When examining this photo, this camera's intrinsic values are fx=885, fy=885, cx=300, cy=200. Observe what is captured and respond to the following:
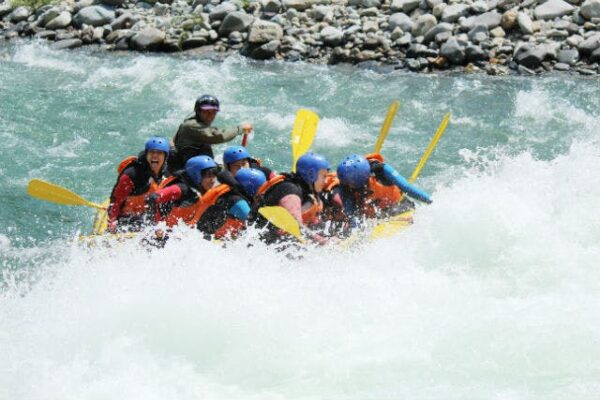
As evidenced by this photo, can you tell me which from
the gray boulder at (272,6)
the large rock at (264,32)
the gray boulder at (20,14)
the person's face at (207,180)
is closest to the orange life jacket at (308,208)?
the person's face at (207,180)

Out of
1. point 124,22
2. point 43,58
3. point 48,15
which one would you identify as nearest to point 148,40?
point 124,22

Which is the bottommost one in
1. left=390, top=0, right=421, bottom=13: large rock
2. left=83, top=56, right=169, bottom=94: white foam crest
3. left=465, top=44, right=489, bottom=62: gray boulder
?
left=83, top=56, right=169, bottom=94: white foam crest

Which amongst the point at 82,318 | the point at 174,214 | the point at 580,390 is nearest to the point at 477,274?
the point at 580,390

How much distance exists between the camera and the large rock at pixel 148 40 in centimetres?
1390

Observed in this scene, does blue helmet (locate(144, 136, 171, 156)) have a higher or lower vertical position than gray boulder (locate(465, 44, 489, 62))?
higher

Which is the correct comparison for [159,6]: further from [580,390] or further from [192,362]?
[580,390]

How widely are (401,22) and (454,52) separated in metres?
1.15

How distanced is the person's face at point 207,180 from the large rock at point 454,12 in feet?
23.3

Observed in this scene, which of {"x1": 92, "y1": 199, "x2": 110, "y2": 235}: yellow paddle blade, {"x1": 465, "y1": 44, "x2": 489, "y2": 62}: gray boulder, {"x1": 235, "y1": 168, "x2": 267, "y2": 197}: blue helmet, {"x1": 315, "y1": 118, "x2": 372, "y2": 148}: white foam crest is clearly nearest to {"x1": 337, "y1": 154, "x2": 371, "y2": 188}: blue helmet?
{"x1": 235, "y1": 168, "x2": 267, "y2": 197}: blue helmet

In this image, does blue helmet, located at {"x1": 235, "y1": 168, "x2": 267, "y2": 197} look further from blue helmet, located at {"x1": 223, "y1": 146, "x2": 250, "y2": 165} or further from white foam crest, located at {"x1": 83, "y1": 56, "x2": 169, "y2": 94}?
white foam crest, located at {"x1": 83, "y1": 56, "x2": 169, "y2": 94}

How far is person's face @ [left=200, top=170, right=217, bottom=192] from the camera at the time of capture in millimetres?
6824

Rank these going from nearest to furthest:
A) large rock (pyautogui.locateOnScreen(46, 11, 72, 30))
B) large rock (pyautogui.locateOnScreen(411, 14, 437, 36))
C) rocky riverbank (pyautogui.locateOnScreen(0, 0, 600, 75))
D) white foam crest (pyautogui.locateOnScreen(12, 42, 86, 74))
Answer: rocky riverbank (pyautogui.locateOnScreen(0, 0, 600, 75)) < large rock (pyautogui.locateOnScreen(411, 14, 437, 36)) < white foam crest (pyautogui.locateOnScreen(12, 42, 86, 74)) < large rock (pyautogui.locateOnScreen(46, 11, 72, 30))

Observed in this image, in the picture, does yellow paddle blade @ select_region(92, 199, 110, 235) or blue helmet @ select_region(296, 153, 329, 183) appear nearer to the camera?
blue helmet @ select_region(296, 153, 329, 183)

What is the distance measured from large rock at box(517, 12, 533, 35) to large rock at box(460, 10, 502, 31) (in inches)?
12.1
